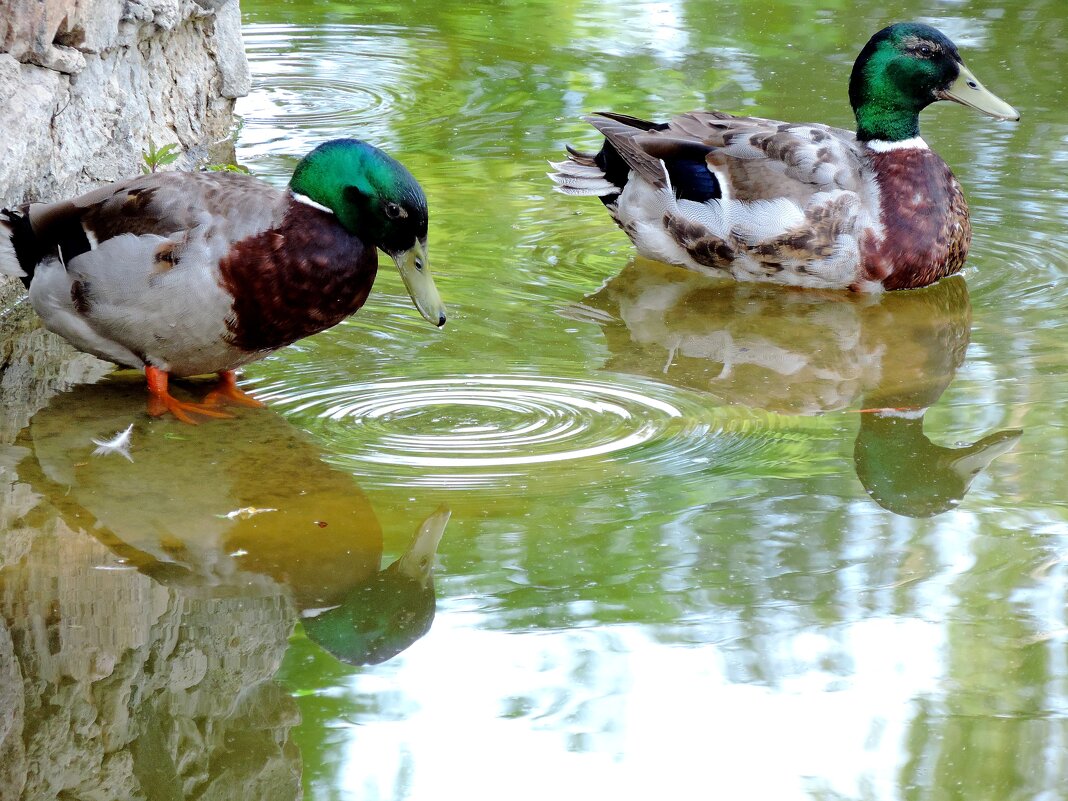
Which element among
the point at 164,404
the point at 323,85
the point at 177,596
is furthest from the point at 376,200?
the point at 323,85

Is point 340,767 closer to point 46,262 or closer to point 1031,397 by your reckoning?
point 46,262

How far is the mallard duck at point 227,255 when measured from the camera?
437cm

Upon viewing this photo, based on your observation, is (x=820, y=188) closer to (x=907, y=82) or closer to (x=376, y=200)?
(x=907, y=82)

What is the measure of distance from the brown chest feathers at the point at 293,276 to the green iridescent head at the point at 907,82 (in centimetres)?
284

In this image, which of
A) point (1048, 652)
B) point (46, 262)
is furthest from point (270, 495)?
point (1048, 652)

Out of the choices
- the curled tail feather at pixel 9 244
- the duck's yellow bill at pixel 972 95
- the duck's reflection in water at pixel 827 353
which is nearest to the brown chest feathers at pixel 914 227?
the duck's reflection in water at pixel 827 353

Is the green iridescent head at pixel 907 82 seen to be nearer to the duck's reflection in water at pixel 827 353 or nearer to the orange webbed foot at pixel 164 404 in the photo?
the duck's reflection in water at pixel 827 353

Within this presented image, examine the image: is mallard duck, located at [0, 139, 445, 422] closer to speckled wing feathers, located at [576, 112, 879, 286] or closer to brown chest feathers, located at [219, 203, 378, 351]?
brown chest feathers, located at [219, 203, 378, 351]

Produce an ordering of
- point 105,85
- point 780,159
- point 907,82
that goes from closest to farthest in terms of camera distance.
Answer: point 780,159 → point 907,82 → point 105,85

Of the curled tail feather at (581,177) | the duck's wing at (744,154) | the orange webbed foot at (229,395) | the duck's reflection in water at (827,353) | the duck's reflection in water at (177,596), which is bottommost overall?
the duck's reflection in water at (827,353)

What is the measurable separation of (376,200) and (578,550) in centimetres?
131

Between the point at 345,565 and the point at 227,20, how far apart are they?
525 centimetres

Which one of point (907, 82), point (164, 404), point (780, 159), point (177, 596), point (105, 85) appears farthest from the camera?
point (105, 85)

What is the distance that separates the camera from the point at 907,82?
6348mm
